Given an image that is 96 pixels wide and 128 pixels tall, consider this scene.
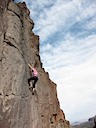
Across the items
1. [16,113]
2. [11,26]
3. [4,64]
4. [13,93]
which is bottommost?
[16,113]

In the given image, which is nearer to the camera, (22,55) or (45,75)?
(22,55)

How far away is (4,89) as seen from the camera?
85.7 ft

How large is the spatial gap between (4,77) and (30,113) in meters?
6.87

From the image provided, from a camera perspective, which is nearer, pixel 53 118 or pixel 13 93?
pixel 13 93

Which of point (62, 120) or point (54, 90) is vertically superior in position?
point (54, 90)

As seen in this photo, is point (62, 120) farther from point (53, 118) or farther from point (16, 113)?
point (16, 113)

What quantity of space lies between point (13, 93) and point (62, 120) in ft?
81.6

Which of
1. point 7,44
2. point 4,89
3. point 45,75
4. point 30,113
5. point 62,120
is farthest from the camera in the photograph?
point 62,120

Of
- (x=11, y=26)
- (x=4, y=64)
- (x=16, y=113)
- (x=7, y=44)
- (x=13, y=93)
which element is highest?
(x=11, y=26)

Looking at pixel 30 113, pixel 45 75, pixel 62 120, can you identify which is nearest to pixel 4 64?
pixel 30 113

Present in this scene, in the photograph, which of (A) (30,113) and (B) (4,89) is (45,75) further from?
(B) (4,89)

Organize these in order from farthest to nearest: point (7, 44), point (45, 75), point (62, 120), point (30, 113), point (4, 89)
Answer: point (62, 120) < point (45, 75) < point (30, 113) < point (7, 44) < point (4, 89)

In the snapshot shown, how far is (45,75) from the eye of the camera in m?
44.4

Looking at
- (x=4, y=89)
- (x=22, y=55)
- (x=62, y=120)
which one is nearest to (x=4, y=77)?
(x=4, y=89)
